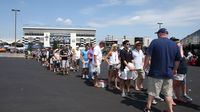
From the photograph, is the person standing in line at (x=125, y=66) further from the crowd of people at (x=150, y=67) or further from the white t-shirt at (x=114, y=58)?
the white t-shirt at (x=114, y=58)

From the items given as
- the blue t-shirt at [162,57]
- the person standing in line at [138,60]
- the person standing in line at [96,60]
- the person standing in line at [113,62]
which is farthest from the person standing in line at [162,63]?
the person standing in line at [96,60]

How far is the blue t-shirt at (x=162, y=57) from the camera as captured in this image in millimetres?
7719

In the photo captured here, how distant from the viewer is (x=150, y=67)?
794cm

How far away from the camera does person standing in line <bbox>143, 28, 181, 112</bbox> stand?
772cm

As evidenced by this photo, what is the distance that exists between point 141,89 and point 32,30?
91561mm

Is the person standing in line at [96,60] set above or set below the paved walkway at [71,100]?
above

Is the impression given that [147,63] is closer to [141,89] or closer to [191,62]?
[141,89]

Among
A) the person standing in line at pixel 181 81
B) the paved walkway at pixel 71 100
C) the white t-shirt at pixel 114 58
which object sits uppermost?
the white t-shirt at pixel 114 58

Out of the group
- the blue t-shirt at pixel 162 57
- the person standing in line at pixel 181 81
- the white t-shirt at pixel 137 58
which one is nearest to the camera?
the blue t-shirt at pixel 162 57

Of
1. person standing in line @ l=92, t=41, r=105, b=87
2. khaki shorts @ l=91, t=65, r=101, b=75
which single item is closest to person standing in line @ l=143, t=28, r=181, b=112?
person standing in line @ l=92, t=41, r=105, b=87

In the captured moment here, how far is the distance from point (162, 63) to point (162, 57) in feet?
0.43

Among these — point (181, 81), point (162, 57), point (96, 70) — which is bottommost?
point (181, 81)

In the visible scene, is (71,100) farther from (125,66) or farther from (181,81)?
(181,81)

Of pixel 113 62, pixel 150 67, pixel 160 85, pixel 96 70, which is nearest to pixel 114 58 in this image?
pixel 113 62
